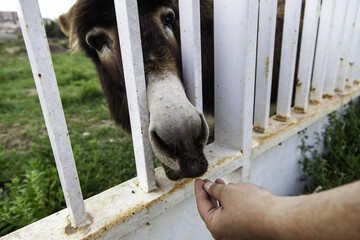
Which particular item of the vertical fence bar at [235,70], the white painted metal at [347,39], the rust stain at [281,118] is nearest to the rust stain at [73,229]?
the vertical fence bar at [235,70]

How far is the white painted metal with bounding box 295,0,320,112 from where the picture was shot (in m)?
1.74

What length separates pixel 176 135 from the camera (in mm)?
864

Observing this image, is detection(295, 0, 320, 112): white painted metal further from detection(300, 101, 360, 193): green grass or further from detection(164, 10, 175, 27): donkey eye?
detection(164, 10, 175, 27): donkey eye

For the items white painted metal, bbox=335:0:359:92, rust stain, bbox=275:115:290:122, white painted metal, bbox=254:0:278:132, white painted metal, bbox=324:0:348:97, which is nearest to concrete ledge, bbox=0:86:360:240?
white painted metal, bbox=254:0:278:132

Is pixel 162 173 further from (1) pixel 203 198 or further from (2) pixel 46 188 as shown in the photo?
(2) pixel 46 188

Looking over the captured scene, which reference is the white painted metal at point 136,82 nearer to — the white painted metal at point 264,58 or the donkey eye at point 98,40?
the donkey eye at point 98,40

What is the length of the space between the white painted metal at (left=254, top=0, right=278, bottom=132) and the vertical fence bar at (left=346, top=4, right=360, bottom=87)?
5.17 feet

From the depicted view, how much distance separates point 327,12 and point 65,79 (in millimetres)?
6876

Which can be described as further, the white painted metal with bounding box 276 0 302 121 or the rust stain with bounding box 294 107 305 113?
the rust stain with bounding box 294 107 305 113

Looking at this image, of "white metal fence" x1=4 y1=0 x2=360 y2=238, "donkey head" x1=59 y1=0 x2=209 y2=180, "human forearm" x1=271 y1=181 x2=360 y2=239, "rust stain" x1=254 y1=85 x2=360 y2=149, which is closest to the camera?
"human forearm" x1=271 y1=181 x2=360 y2=239

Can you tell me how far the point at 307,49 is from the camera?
1.84 meters

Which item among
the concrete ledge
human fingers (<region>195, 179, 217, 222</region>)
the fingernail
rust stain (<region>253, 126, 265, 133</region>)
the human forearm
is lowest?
rust stain (<region>253, 126, 265, 133</region>)

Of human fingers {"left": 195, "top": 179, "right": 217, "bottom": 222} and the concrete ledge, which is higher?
human fingers {"left": 195, "top": 179, "right": 217, "bottom": 222}

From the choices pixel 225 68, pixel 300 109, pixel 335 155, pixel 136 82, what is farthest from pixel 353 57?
pixel 136 82
